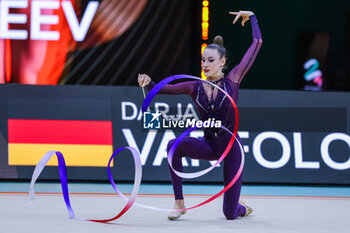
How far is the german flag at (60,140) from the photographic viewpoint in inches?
278

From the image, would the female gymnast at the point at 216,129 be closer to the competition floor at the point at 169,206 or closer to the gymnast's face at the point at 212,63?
the gymnast's face at the point at 212,63

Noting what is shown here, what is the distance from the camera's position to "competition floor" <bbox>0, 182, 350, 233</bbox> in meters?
4.25

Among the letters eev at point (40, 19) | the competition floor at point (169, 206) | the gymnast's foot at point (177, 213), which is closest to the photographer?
the competition floor at point (169, 206)

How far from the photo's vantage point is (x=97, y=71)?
823 cm

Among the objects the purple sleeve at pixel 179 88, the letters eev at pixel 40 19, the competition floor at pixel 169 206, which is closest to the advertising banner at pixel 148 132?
the competition floor at pixel 169 206

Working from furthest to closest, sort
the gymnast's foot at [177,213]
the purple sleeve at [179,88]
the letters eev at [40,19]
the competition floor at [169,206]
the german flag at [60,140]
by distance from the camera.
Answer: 1. the letters eev at [40,19]
2. the german flag at [60,140]
3. the purple sleeve at [179,88]
4. the gymnast's foot at [177,213]
5. the competition floor at [169,206]

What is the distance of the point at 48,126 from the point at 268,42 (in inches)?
197

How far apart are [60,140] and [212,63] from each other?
3.03m

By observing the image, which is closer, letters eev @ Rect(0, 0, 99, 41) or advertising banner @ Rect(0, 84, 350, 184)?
advertising banner @ Rect(0, 84, 350, 184)

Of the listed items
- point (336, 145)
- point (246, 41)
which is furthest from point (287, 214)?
point (246, 41)

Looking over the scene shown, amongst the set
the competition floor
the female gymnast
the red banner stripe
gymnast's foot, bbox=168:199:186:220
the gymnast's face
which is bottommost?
the competition floor

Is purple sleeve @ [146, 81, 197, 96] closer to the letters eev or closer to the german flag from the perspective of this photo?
the german flag

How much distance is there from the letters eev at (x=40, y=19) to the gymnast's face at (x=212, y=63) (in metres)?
3.84

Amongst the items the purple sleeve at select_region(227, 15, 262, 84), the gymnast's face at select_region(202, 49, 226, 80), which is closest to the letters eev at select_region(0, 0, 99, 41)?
the gymnast's face at select_region(202, 49, 226, 80)
